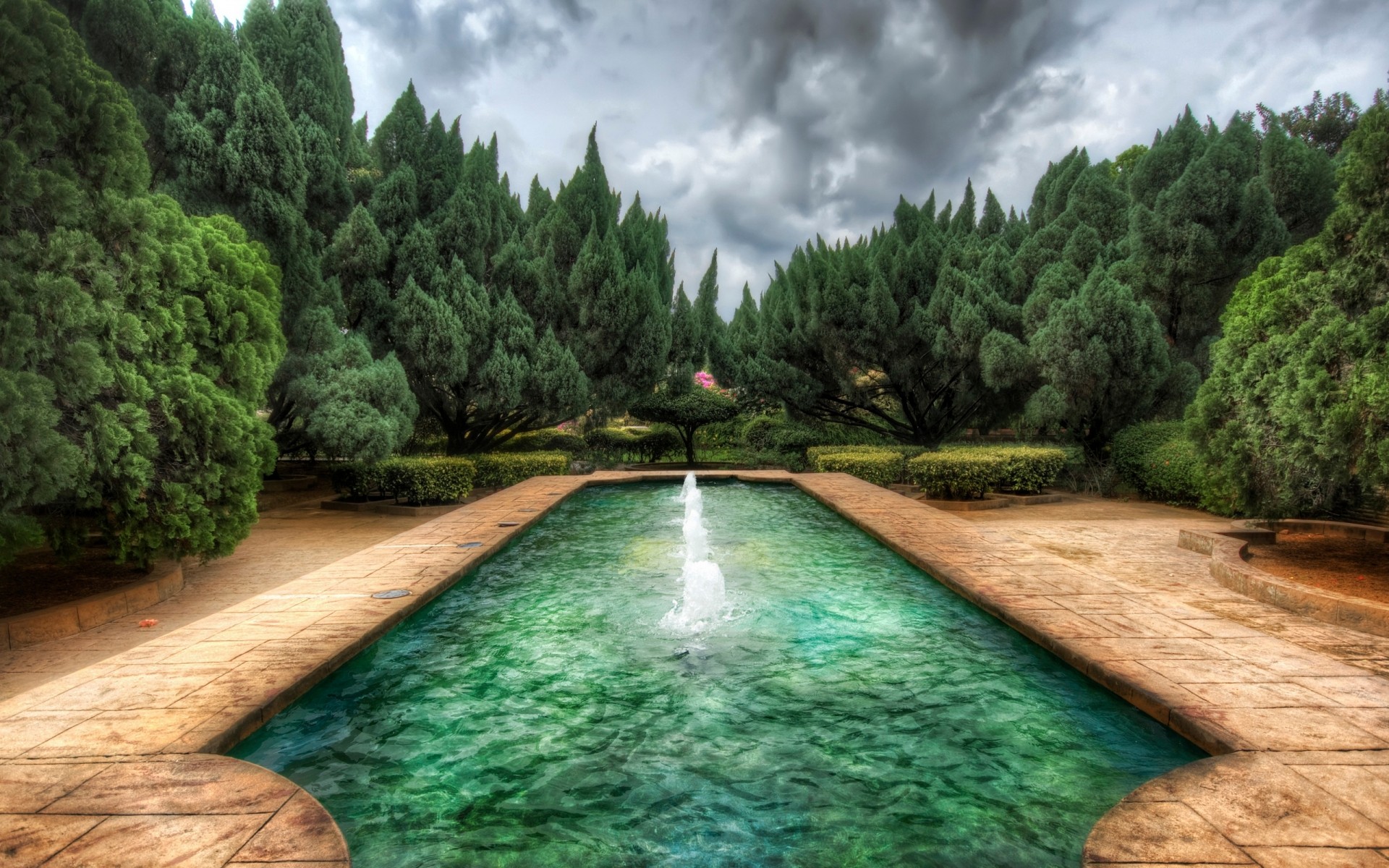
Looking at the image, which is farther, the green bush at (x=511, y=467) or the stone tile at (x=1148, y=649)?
the green bush at (x=511, y=467)

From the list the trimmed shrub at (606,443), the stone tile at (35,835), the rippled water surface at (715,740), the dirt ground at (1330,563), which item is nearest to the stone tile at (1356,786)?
the rippled water surface at (715,740)

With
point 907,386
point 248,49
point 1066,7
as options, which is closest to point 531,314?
point 248,49

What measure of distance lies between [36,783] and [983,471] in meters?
11.2

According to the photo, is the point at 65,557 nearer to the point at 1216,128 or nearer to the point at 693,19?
the point at 693,19

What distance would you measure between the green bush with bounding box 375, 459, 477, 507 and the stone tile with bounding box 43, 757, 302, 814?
819 centimetres

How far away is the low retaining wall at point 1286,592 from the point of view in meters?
4.70

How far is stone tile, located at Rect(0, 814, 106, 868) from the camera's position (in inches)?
85.6

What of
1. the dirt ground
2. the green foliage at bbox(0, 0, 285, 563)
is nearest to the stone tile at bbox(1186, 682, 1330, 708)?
the dirt ground

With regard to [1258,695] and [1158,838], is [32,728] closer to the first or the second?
[1158,838]

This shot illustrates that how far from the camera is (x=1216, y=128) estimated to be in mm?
14422

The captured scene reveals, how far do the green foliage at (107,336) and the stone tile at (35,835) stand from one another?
2987mm

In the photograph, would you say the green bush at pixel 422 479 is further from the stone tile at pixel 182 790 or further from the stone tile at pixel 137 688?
the stone tile at pixel 182 790

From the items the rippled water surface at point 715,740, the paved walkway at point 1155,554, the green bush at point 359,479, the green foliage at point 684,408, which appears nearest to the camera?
the rippled water surface at point 715,740

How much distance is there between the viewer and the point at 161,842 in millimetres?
2264
